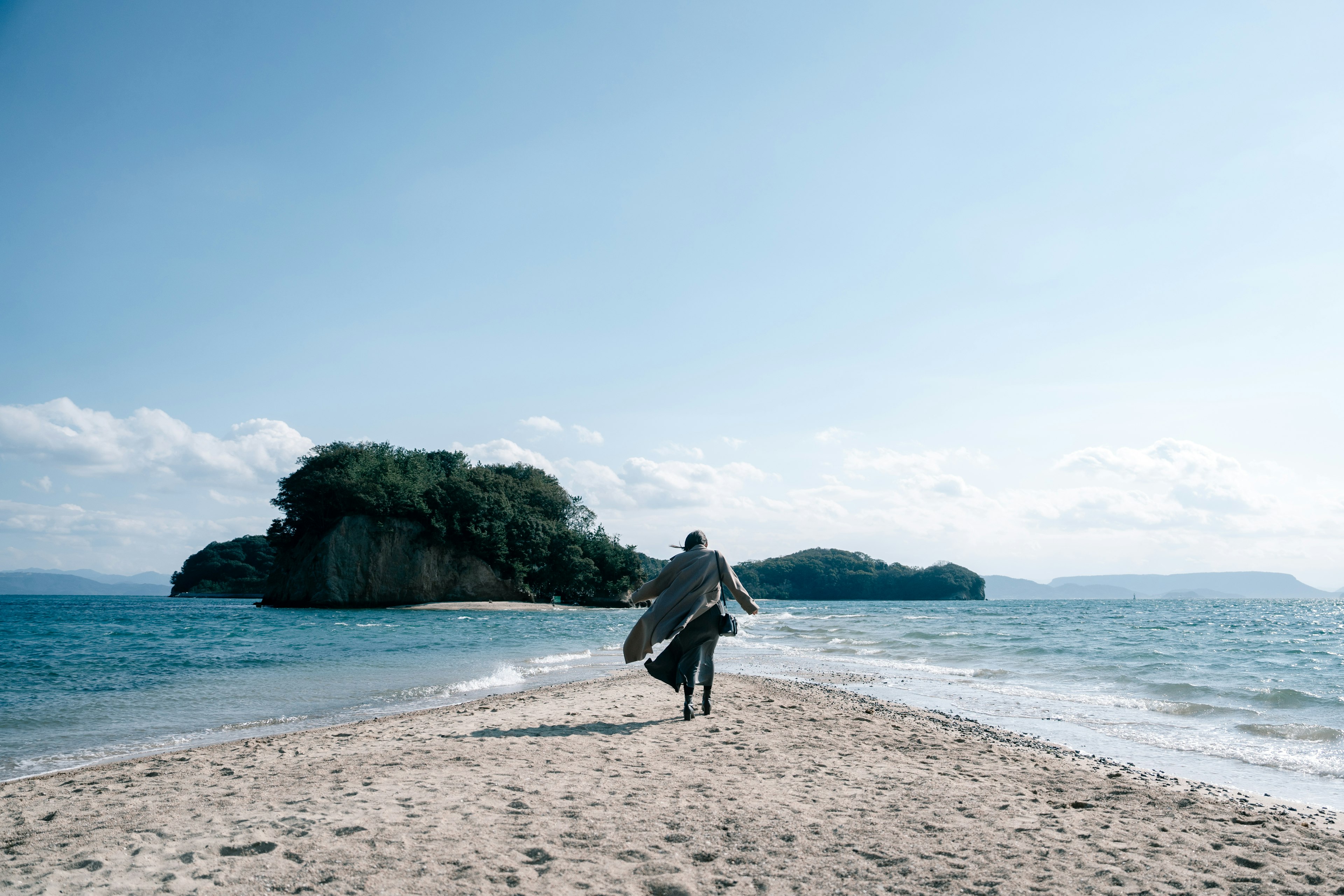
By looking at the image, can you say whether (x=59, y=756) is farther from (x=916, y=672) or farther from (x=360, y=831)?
(x=916, y=672)

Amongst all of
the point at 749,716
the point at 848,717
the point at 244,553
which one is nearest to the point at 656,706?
the point at 749,716

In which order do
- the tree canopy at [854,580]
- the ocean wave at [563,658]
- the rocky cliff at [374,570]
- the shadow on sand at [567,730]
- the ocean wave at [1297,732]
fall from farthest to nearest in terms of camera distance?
1. the tree canopy at [854,580]
2. the rocky cliff at [374,570]
3. the ocean wave at [563,658]
4. the ocean wave at [1297,732]
5. the shadow on sand at [567,730]

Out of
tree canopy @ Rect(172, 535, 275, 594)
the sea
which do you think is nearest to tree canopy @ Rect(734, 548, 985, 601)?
tree canopy @ Rect(172, 535, 275, 594)

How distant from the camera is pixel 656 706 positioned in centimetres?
1020

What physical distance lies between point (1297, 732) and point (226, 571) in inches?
5445

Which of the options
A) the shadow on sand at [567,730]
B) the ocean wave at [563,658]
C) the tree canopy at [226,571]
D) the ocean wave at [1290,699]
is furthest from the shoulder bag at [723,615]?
the tree canopy at [226,571]

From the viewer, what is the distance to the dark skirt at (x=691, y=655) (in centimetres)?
863

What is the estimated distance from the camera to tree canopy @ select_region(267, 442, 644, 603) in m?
60.8

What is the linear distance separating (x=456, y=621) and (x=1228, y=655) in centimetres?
3160

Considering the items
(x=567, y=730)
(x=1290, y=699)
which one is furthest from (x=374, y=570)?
(x=1290, y=699)

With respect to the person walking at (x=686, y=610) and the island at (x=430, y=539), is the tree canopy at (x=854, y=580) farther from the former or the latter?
the person walking at (x=686, y=610)

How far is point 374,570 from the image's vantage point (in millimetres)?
60531

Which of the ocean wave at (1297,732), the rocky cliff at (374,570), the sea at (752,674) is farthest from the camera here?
the rocky cliff at (374,570)

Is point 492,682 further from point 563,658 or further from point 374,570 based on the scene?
point 374,570
